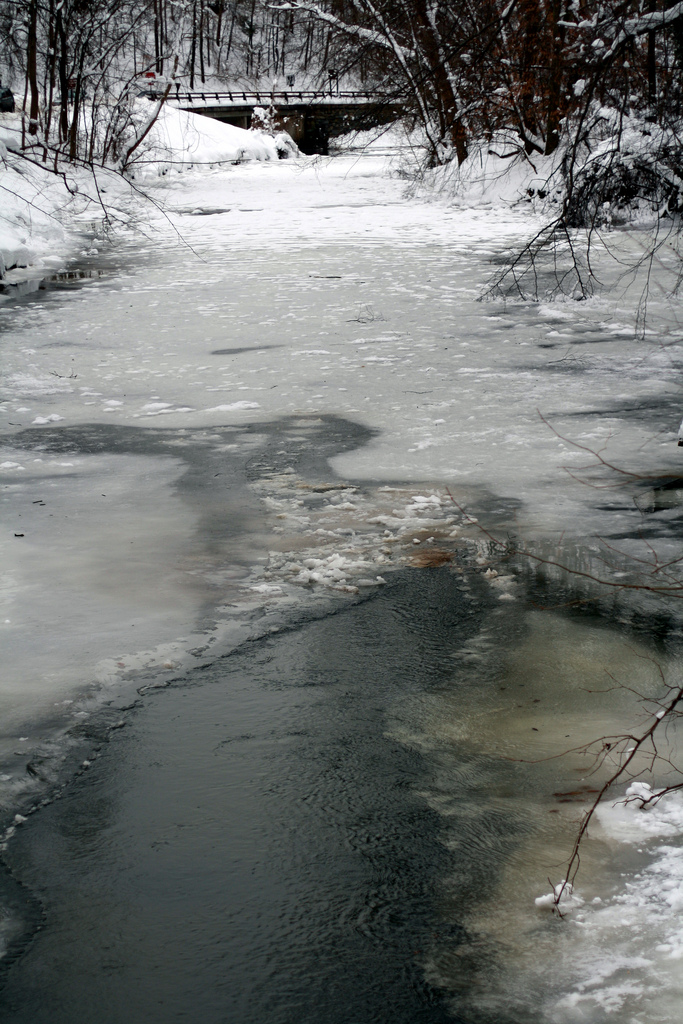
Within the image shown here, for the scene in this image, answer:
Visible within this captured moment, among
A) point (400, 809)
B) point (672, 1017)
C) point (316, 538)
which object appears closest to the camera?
point (672, 1017)

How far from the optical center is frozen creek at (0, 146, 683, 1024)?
7.51 feet

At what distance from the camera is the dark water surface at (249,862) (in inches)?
87.4

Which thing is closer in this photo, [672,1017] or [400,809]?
[672,1017]

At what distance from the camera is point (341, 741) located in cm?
315

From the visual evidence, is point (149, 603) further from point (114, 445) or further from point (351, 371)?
point (351, 371)

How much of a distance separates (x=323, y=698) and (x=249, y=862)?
87 cm

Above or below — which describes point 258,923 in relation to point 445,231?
below

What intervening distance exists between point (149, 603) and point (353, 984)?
217cm

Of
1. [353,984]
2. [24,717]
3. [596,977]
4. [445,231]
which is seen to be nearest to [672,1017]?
[596,977]

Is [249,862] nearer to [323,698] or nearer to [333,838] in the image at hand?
[333,838]

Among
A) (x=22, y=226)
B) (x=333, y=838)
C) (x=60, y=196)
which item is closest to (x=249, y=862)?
(x=333, y=838)

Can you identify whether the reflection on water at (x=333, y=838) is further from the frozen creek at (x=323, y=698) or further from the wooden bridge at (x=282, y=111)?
the wooden bridge at (x=282, y=111)

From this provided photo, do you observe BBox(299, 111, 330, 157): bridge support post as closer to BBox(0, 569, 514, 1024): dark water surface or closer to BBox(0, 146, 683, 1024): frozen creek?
BBox(0, 146, 683, 1024): frozen creek

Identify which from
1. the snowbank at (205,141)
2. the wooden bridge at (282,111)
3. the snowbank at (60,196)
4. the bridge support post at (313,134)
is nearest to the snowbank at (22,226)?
the snowbank at (60,196)
